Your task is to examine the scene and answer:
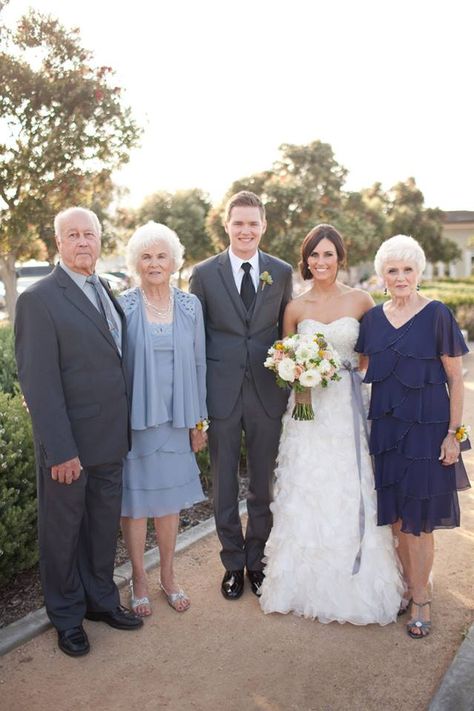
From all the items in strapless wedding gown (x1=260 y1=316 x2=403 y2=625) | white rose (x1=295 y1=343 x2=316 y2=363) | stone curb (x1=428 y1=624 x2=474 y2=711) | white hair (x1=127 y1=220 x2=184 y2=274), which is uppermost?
white hair (x1=127 y1=220 x2=184 y2=274)

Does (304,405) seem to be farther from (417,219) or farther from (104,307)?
(417,219)

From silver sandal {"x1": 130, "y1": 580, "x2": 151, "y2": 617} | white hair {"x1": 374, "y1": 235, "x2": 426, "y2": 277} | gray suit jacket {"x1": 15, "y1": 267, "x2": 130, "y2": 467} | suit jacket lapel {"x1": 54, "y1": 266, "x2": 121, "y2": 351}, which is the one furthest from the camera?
silver sandal {"x1": 130, "y1": 580, "x2": 151, "y2": 617}

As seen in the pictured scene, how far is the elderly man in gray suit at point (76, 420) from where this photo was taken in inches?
139

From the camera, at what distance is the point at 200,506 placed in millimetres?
6059

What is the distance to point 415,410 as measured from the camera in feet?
12.7

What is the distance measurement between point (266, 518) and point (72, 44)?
28.9 feet

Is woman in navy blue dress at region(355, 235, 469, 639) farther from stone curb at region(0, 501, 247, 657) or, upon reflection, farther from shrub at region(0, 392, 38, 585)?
shrub at region(0, 392, 38, 585)

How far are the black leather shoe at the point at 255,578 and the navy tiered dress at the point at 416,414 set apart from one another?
1.09 metres

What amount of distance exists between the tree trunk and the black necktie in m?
8.18

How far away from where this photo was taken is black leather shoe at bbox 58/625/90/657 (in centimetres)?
372

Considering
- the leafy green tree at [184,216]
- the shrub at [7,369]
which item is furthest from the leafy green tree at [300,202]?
the shrub at [7,369]

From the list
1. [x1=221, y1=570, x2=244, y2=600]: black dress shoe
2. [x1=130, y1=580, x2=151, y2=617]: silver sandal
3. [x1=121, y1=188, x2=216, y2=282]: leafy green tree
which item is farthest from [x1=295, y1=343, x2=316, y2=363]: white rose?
[x1=121, y1=188, x2=216, y2=282]: leafy green tree

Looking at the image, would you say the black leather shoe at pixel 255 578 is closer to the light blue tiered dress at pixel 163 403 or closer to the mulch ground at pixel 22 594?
the light blue tiered dress at pixel 163 403

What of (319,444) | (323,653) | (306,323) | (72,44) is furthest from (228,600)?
(72,44)
